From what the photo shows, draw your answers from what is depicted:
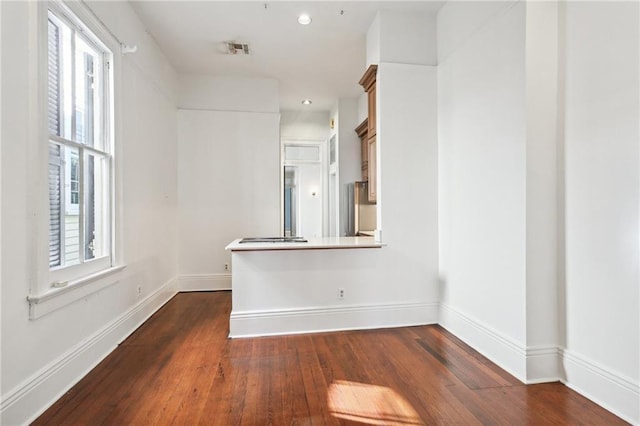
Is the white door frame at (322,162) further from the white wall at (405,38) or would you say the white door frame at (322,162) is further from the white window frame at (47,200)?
the white window frame at (47,200)

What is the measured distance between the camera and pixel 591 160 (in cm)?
187

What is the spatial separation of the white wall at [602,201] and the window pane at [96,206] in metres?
3.32

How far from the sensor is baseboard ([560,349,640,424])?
5.46ft

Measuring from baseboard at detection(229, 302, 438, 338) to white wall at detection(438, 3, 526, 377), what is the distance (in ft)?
0.87

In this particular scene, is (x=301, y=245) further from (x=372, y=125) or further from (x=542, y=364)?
(x=542, y=364)

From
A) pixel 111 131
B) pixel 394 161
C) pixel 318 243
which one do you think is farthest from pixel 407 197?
pixel 111 131

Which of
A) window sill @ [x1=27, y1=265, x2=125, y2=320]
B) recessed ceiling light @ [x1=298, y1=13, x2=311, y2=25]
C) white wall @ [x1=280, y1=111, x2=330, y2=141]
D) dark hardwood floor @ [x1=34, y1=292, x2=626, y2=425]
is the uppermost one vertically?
recessed ceiling light @ [x1=298, y1=13, x2=311, y2=25]

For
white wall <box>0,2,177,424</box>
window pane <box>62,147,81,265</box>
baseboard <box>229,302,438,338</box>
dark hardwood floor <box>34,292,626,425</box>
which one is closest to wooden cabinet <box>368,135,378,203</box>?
baseboard <box>229,302,438,338</box>

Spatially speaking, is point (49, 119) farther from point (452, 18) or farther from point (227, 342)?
point (452, 18)

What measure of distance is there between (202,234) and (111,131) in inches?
83.7

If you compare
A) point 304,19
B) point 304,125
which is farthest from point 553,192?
point 304,125

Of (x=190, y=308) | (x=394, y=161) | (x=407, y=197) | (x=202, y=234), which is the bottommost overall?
(x=190, y=308)

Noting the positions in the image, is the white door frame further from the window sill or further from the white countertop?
the window sill

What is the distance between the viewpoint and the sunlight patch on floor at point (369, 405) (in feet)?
5.53
